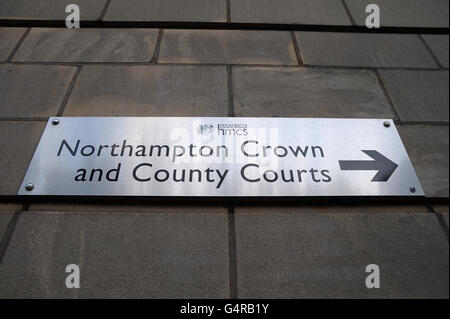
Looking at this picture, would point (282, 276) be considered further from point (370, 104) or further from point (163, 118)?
point (370, 104)

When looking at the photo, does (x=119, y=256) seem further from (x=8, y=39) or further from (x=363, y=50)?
(x=363, y=50)

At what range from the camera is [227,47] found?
2.69 m

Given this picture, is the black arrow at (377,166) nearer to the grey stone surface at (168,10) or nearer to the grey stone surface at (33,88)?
the grey stone surface at (168,10)

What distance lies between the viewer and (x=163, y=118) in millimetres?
2092

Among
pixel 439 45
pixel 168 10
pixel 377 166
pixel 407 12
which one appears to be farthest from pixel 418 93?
pixel 168 10

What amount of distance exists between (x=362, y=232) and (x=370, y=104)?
104 cm

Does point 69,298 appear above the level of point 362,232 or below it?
below

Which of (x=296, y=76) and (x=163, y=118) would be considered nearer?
(x=163, y=118)

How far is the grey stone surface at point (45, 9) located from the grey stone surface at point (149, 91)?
822mm

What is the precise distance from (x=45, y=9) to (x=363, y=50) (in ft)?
9.57

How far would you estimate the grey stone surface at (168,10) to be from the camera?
2.92m

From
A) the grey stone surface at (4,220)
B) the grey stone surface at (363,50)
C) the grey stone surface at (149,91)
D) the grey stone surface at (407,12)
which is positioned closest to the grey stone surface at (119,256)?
the grey stone surface at (4,220)

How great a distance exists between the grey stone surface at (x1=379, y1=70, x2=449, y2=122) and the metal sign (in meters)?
0.34

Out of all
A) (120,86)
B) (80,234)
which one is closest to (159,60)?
(120,86)
